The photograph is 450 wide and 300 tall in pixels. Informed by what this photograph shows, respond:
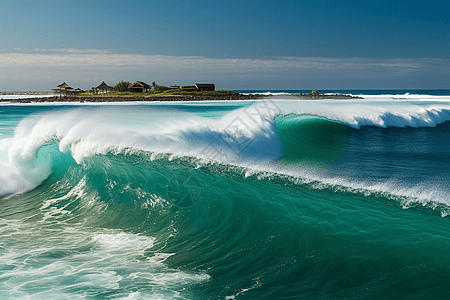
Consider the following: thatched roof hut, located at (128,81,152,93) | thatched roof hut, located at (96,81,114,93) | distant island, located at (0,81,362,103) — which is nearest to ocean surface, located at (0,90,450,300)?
distant island, located at (0,81,362,103)

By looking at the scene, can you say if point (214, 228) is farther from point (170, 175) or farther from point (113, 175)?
point (113, 175)

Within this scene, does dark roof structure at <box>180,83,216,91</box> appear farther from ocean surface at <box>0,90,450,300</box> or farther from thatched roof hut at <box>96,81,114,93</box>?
ocean surface at <box>0,90,450,300</box>

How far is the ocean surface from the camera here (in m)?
3.53

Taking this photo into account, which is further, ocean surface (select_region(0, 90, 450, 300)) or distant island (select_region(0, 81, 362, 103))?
distant island (select_region(0, 81, 362, 103))

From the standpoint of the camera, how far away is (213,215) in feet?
17.9

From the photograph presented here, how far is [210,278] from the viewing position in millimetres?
3658

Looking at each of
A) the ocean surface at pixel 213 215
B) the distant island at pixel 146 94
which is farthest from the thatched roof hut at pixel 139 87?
the ocean surface at pixel 213 215

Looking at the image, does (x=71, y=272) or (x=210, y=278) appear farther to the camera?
(x=71, y=272)

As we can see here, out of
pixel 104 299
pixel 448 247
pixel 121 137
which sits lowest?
pixel 104 299

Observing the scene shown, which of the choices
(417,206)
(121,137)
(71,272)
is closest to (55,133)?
→ (121,137)

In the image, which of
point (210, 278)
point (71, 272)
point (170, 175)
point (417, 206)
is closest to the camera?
point (210, 278)

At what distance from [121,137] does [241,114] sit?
4.49 metres

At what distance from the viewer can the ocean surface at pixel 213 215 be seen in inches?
139

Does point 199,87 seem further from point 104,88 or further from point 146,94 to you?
point 104,88
